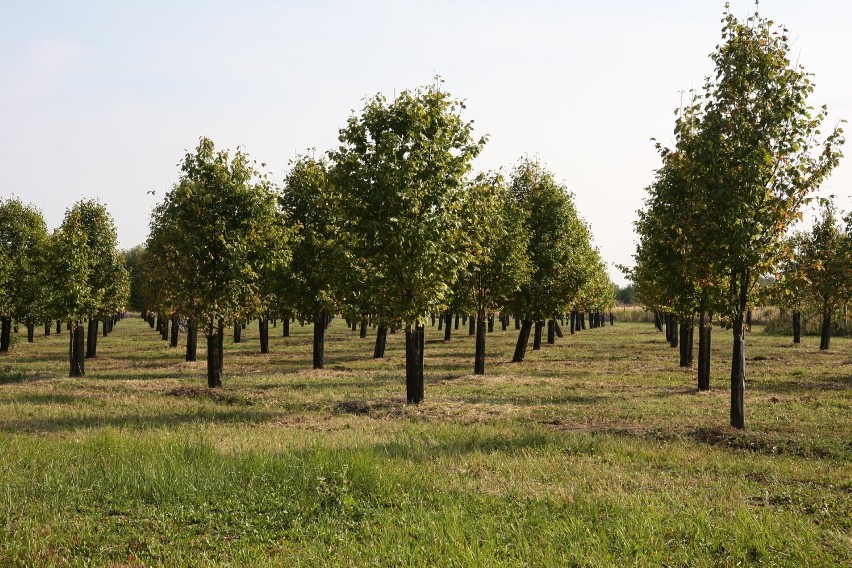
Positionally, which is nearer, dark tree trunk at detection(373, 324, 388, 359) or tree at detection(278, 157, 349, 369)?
tree at detection(278, 157, 349, 369)

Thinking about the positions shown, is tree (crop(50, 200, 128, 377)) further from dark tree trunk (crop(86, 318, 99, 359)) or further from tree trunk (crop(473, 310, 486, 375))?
tree trunk (crop(473, 310, 486, 375))

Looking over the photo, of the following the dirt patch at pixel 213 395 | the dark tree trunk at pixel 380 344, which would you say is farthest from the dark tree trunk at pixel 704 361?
the dark tree trunk at pixel 380 344

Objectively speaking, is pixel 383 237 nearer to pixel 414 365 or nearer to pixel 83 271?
pixel 414 365

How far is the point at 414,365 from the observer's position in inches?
906

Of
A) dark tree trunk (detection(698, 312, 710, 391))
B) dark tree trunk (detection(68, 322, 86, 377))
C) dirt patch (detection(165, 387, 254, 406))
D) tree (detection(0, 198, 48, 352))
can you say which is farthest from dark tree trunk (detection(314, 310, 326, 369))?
tree (detection(0, 198, 48, 352))

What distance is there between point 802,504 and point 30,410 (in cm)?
2103

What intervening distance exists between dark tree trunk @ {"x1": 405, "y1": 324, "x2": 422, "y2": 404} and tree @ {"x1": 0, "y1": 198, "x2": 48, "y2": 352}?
35915mm

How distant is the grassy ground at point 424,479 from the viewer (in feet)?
26.2

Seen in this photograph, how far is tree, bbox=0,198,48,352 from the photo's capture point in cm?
4850

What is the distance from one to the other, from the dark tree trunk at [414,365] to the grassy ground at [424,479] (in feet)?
1.93

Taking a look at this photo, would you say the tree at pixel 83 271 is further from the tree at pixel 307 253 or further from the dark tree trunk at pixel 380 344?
the dark tree trunk at pixel 380 344

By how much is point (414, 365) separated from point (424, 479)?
12.0 metres

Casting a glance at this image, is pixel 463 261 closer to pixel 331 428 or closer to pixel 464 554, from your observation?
pixel 331 428

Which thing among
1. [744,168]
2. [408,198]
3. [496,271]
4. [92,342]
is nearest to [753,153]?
[744,168]
